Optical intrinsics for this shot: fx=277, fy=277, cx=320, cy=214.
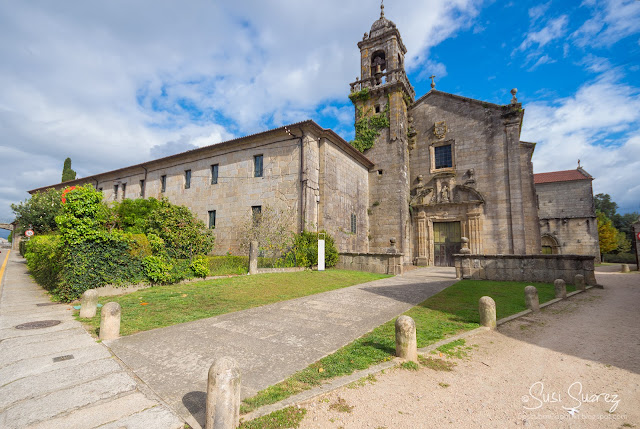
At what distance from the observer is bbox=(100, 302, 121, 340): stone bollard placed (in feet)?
15.3

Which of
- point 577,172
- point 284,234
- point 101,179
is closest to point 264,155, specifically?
point 284,234

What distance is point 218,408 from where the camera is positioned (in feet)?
7.95

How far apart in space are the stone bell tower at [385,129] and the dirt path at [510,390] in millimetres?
14870

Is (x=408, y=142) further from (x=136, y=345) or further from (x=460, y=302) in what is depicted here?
(x=136, y=345)

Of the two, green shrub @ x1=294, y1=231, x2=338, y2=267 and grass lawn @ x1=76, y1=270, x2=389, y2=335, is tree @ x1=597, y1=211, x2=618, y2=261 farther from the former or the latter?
green shrub @ x1=294, y1=231, x2=338, y2=267

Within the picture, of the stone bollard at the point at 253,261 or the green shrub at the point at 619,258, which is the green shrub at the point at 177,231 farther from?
the green shrub at the point at 619,258

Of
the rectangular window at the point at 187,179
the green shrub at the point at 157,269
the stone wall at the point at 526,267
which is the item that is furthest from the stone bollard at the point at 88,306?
the rectangular window at the point at 187,179

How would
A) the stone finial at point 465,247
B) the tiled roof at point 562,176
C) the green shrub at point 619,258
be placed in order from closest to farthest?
1. the stone finial at point 465,247
2. the tiled roof at point 562,176
3. the green shrub at point 619,258

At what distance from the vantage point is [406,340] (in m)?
3.87

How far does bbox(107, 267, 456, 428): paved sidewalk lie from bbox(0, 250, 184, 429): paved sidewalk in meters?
0.18

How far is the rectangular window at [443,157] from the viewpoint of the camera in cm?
2123

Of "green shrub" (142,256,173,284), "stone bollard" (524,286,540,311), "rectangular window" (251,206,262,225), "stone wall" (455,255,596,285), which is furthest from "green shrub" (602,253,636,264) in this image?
"green shrub" (142,256,173,284)

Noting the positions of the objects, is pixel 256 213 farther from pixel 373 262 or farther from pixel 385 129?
pixel 385 129

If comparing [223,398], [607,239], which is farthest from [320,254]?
[607,239]
